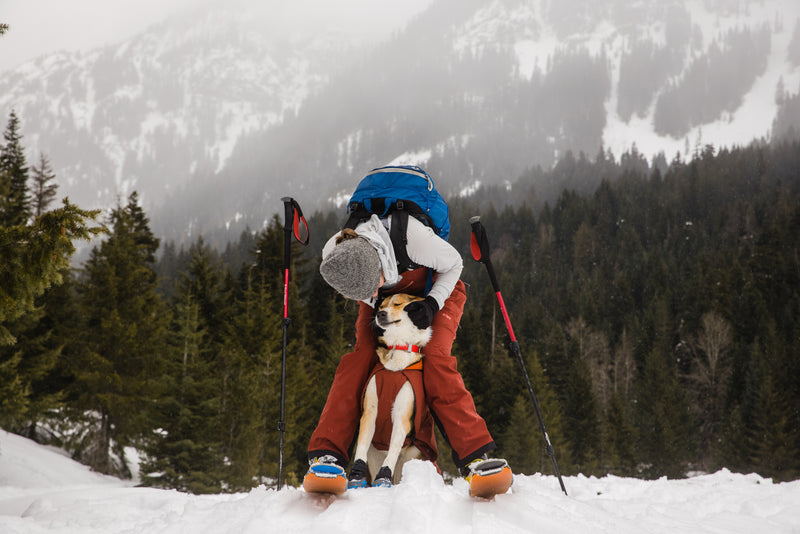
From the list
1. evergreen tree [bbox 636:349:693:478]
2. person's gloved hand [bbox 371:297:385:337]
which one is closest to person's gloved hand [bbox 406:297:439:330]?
person's gloved hand [bbox 371:297:385:337]

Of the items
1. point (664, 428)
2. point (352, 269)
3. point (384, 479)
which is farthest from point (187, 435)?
point (664, 428)

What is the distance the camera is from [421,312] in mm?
3357

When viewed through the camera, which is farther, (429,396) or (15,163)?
(15,163)

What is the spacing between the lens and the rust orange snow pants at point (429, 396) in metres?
3.24

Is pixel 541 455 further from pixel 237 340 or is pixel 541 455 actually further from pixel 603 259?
pixel 603 259

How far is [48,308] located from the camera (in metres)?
20.3

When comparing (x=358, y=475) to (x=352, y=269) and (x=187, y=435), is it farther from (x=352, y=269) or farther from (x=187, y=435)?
(x=187, y=435)

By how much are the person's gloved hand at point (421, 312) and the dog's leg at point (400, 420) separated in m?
0.43

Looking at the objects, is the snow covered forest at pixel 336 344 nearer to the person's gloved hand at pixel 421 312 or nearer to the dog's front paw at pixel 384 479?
the person's gloved hand at pixel 421 312

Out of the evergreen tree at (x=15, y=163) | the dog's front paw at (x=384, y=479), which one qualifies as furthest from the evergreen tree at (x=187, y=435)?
the dog's front paw at (x=384, y=479)

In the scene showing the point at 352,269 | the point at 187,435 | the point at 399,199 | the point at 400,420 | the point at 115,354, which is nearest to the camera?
the point at 352,269

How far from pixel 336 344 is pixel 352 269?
2456 centimetres

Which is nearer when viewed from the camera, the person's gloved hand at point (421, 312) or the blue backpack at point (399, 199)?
the person's gloved hand at point (421, 312)

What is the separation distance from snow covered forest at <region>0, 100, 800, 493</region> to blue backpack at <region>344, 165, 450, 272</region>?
350 cm
